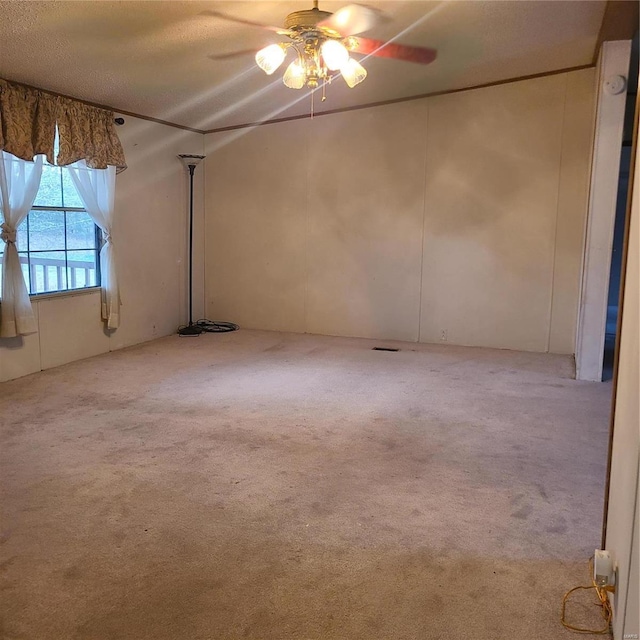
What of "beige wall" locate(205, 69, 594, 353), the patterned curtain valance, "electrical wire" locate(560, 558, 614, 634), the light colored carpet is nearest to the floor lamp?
"beige wall" locate(205, 69, 594, 353)

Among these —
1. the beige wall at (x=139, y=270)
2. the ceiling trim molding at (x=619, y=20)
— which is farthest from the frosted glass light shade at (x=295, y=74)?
the beige wall at (x=139, y=270)

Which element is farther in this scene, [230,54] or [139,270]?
[139,270]

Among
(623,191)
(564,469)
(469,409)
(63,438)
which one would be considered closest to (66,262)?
(63,438)

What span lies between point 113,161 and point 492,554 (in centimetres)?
465

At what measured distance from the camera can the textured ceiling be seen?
3641 millimetres

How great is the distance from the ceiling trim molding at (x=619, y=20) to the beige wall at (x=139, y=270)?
13.6ft

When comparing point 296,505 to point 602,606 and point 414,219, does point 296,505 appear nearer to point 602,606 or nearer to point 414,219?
point 602,606

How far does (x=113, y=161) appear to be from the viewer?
548cm

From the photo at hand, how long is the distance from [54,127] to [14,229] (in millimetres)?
907

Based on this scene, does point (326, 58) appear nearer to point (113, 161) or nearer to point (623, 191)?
point (113, 161)

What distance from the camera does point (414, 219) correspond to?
6.29 meters

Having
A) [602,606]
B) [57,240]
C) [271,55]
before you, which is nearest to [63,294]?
[57,240]

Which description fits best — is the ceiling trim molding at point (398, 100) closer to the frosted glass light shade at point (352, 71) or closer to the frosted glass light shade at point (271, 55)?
the frosted glass light shade at point (352, 71)

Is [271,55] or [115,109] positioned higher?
[115,109]
